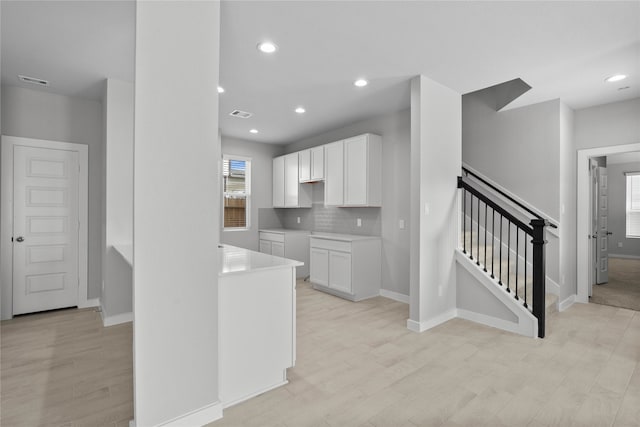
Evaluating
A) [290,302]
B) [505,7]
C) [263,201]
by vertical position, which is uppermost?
[505,7]

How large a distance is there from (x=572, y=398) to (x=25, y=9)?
4.60m

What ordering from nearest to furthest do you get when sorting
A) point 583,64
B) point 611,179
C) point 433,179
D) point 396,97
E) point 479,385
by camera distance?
point 479,385
point 583,64
point 433,179
point 396,97
point 611,179

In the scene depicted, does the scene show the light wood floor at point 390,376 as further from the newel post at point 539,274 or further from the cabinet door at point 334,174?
the cabinet door at point 334,174

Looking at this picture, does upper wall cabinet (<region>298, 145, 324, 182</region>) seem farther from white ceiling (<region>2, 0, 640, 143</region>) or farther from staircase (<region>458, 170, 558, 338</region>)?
staircase (<region>458, 170, 558, 338</region>)

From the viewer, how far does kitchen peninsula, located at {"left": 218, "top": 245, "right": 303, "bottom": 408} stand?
2096mm

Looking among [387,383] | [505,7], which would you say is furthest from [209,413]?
[505,7]

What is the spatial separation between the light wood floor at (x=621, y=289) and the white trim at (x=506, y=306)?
6.73ft

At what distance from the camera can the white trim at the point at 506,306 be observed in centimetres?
325

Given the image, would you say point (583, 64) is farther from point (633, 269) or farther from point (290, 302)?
point (633, 269)

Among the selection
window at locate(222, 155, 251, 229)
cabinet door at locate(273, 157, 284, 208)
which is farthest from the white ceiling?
cabinet door at locate(273, 157, 284, 208)

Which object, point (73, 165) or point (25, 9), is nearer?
point (25, 9)

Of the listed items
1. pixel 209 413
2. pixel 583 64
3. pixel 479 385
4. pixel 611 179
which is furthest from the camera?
pixel 611 179

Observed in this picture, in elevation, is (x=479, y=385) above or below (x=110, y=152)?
below

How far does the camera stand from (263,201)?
659cm
